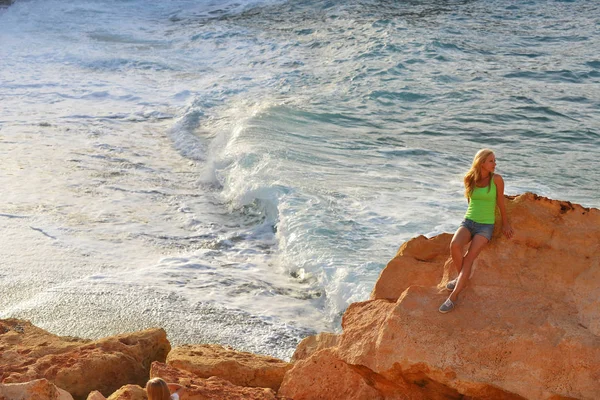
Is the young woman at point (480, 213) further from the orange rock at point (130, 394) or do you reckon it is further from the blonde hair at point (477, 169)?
the orange rock at point (130, 394)

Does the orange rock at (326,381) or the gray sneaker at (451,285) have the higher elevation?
the gray sneaker at (451,285)

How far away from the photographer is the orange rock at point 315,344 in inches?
213

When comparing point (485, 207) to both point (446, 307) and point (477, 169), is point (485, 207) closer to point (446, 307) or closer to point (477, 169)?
point (477, 169)

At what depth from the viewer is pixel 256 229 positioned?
9.80m

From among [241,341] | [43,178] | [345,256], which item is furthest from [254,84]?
[241,341]

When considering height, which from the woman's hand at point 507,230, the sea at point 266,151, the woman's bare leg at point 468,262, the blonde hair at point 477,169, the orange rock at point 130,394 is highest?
the blonde hair at point 477,169

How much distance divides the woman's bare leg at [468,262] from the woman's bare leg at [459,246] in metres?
0.03

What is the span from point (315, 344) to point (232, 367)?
635 millimetres

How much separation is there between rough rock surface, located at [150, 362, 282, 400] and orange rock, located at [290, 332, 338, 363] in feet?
1.98

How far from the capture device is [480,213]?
4777 millimetres

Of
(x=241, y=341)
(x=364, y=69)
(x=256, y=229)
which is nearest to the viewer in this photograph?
(x=241, y=341)

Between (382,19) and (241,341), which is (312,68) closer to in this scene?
(382,19)

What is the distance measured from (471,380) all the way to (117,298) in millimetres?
4524

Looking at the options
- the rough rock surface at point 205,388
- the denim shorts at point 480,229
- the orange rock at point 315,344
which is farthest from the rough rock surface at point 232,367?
the denim shorts at point 480,229
